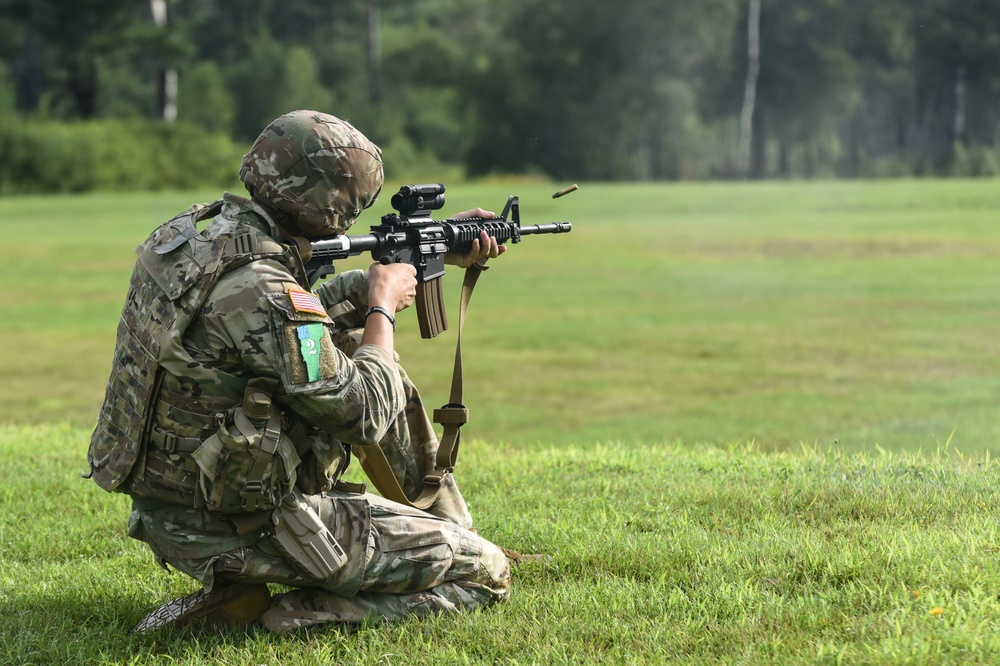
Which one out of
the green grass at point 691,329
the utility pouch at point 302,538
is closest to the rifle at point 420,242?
the utility pouch at point 302,538

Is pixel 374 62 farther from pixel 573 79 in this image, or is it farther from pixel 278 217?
pixel 278 217

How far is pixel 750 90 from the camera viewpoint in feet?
176

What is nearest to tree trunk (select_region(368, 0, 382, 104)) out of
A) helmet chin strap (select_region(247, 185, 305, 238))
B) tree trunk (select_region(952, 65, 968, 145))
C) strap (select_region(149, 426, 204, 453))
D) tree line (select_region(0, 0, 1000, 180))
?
tree line (select_region(0, 0, 1000, 180))

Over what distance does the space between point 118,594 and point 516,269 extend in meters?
18.5

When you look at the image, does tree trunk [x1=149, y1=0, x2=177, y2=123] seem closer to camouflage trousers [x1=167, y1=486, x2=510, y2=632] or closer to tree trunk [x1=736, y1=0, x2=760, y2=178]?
tree trunk [x1=736, y1=0, x2=760, y2=178]

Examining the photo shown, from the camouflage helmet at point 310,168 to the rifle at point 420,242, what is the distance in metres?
0.20

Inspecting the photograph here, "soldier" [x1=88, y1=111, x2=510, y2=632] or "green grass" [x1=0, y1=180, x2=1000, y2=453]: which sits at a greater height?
"soldier" [x1=88, y1=111, x2=510, y2=632]

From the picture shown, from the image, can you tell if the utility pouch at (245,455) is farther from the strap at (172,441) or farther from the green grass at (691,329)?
the green grass at (691,329)

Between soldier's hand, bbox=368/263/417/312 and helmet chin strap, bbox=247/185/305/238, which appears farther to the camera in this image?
soldier's hand, bbox=368/263/417/312

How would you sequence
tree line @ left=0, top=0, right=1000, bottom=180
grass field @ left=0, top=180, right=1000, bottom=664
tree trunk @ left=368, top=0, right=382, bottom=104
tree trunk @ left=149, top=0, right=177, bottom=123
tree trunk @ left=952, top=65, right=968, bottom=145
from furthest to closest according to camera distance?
1. tree trunk @ left=368, top=0, right=382, bottom=104
2. tree trunk @ left=149, top=0, right=177, bottom=123
3. tree line @ left=0, top=0, right=1000, bottom=180
4. tree trunk @ left=952, top=65, right=968, bottom=145
5. grass field @ left=0, top=180, right=1000, bottom=664

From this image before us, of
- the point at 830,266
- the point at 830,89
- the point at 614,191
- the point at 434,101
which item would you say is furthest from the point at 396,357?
the point at 434,101

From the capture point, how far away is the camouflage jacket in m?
3.41

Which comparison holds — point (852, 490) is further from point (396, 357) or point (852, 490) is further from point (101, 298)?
point (101, 298)

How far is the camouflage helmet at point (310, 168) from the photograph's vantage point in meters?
3.56
